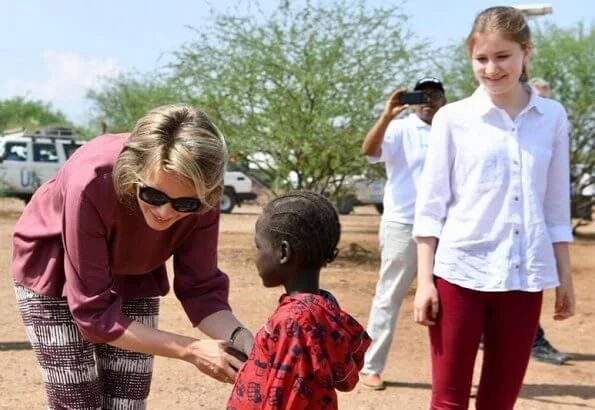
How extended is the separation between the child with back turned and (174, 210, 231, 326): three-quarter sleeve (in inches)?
19.4

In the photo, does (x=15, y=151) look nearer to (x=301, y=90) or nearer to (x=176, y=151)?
(x=301, y=90)

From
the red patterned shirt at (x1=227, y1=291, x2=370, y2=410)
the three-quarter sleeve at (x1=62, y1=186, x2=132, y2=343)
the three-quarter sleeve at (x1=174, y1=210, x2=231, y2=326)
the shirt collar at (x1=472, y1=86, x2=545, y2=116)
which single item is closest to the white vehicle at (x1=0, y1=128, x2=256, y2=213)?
the shirt collar at (x1=472, y1=86, x2=545, y2=116)

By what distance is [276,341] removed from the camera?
2.40 meters

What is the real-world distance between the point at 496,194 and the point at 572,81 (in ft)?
45.9

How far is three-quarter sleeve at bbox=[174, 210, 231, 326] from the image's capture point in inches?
121

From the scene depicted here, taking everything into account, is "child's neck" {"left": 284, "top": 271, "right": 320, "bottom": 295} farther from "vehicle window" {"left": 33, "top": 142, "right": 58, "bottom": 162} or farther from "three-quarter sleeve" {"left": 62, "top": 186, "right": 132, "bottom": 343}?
"vehicle window" {"left": 33, "top": 142, "right": 58, "bottom": 162}

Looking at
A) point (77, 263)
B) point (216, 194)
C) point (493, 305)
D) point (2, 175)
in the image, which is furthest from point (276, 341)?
point (2, 175)

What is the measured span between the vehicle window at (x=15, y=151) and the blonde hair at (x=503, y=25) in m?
21.5

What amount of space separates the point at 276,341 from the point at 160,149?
24.1 inches

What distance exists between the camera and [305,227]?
255 centimetres

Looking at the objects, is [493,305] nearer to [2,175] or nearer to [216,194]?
[216,194]

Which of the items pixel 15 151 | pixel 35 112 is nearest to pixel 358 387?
pixel 15 151

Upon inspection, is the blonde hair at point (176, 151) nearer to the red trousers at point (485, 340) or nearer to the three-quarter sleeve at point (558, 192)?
the red trousers at point (485, 340)

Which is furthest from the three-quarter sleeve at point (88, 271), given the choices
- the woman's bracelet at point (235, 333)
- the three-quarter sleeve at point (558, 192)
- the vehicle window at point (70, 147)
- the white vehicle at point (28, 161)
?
the vehicle window at point (70, 147)
